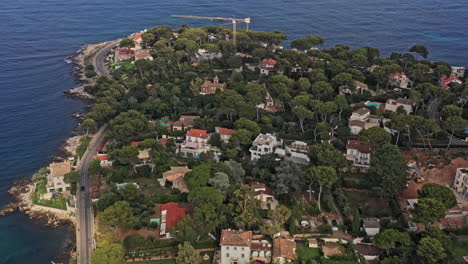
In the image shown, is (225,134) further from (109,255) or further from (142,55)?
(142,55)

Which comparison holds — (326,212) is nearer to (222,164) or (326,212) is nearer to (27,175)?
(222,164)

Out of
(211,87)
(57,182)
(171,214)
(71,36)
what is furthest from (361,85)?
(71,36)

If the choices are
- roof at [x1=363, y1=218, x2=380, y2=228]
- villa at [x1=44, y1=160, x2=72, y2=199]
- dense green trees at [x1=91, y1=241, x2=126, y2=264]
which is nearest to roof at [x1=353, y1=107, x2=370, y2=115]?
roof at [x1=363, y1=218, x2=380, y2=228]

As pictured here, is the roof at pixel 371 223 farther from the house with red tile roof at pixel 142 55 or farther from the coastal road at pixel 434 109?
the house with red tile roof at pixel 142 55

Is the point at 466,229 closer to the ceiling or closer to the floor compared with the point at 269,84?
closer to the floor

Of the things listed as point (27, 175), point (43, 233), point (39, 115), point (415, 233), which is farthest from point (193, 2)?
point (415, 233)
